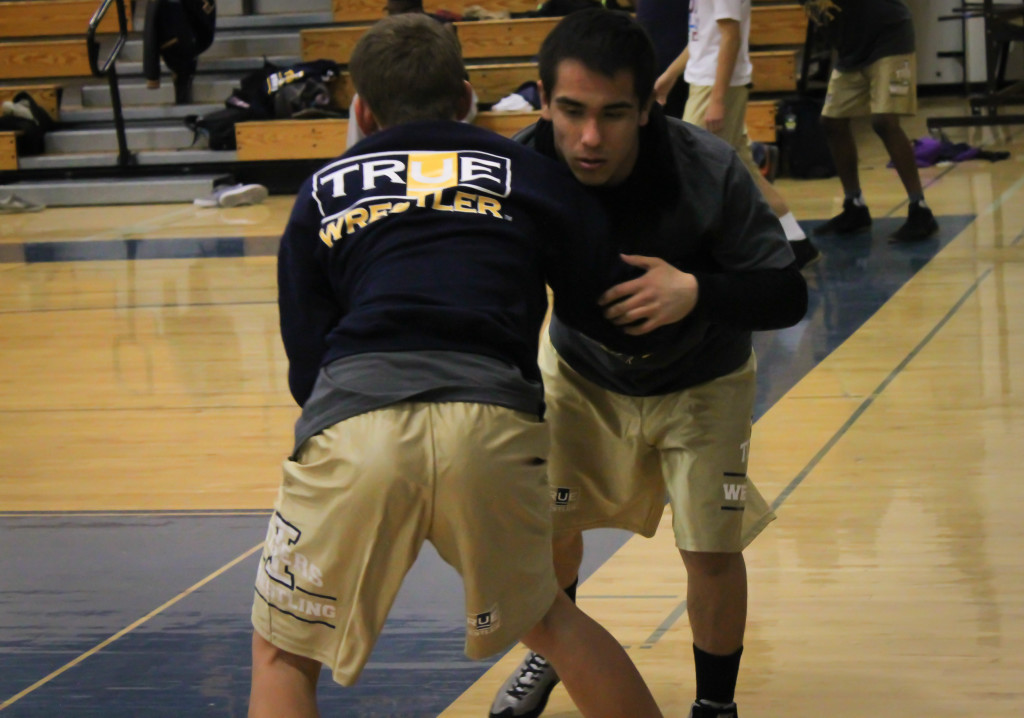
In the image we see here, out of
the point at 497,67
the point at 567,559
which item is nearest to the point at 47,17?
the point at 497,67

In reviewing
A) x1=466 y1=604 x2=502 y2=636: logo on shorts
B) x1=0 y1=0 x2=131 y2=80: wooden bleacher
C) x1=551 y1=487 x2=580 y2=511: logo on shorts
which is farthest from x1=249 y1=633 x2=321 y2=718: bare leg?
x1=0 y1=0 x2=131 y2=80: wooden bleacher

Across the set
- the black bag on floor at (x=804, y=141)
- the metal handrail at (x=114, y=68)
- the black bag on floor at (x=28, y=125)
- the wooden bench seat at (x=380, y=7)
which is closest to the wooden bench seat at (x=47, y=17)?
the black bag on floor at (x=28, y=125)

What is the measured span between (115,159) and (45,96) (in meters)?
1.27

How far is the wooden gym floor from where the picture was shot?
2449 millimetres

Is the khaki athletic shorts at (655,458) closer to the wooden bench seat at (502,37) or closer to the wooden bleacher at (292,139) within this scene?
the wooden bleacher at (292,139)

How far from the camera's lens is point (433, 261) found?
5.53 ft

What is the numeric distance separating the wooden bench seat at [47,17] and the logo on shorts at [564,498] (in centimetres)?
1082

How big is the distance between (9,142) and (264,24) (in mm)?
2536

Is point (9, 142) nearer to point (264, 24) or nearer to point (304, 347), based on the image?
point (264, 24)

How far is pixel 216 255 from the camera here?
24.4ft

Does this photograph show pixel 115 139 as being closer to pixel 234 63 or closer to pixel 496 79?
pixel 234 63

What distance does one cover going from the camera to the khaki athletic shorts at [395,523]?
1.63 m

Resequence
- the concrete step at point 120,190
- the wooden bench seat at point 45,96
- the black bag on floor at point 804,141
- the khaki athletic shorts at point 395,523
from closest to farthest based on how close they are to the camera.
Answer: the khaki athletic shorts at point 395,523, the black bag on floor at point 804,141, the concrete step at point 120,190, the wooden bench seat at point 45,96

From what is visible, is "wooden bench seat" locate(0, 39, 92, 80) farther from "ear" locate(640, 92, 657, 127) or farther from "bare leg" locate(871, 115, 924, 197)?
"ear" locate(640, 92, 657, 127)
